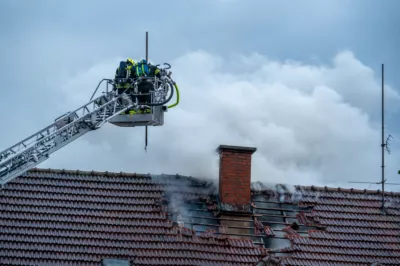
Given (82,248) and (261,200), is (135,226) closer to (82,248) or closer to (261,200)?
(82,248)

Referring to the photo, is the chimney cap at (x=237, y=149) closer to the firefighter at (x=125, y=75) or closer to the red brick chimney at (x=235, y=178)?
the red brick chimney at (x=235, y=178)

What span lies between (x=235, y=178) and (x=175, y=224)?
1812 mm

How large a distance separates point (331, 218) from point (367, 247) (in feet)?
3.79

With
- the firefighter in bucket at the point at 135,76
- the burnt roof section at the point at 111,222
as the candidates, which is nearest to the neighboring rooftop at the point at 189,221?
the burnt roof section at the point at 111,222

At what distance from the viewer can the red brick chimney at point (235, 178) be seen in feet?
80.0

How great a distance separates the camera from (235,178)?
80.4 feet

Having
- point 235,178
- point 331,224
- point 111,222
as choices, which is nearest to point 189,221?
point 235,178

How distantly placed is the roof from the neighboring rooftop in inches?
0.9

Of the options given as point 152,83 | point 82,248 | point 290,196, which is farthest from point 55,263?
point 290,196

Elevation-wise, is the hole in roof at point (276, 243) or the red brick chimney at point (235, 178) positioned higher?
the red brick chimney at point (235, 178)

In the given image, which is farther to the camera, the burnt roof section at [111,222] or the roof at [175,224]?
the roof at [175,224]

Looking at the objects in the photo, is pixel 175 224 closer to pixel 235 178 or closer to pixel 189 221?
pixel 189 221

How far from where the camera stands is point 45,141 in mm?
21766

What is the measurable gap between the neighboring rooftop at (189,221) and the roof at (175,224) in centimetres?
2
